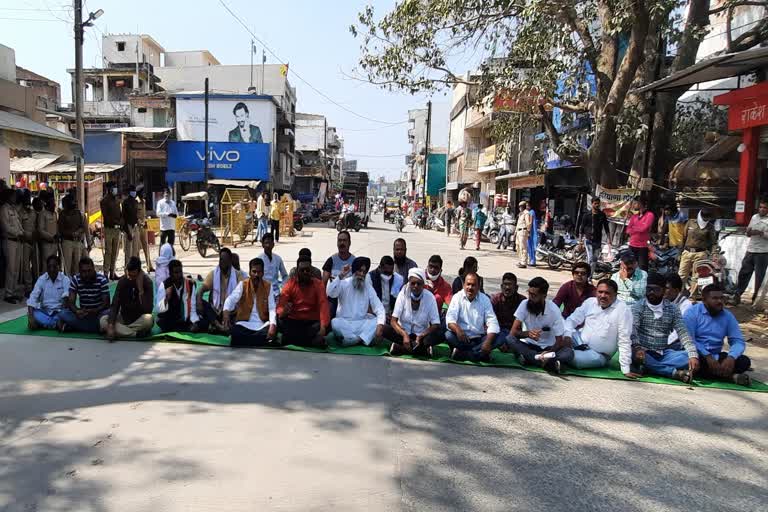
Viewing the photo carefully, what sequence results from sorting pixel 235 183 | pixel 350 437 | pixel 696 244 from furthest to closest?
pixel 235 183 → pixel 696 244 → pixel 350 437

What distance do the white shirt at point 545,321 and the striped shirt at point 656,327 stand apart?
798 mm

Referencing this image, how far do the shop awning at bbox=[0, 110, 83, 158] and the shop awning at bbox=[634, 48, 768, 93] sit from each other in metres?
9.48

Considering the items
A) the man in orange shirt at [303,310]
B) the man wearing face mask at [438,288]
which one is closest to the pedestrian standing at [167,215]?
the man in orange shirt at [303,310]

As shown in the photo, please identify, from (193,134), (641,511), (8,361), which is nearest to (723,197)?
(641,511)

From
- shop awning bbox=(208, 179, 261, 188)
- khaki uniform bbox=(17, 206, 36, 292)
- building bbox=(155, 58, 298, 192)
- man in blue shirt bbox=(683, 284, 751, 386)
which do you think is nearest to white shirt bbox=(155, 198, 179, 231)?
khaki uniform bbox=(17, 206, 36, 292)

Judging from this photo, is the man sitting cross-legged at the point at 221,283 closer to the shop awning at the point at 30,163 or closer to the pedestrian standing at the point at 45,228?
the pedestrian standing at the point at 45,228

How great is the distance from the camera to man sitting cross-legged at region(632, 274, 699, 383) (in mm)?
6203

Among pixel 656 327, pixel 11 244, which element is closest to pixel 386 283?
pixel 656 327

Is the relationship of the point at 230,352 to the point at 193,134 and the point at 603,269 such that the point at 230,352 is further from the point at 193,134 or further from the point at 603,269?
the point at 193,134

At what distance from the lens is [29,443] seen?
161 inches

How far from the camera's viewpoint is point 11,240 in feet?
29.6

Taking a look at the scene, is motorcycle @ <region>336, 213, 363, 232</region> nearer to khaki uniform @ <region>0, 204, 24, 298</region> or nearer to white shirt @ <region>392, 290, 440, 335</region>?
khaki uniform @ <region>0, 204, 24, 298</region>

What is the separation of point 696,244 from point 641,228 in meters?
1.15

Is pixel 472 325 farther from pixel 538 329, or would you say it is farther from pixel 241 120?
pixel 241 120
